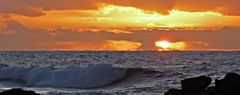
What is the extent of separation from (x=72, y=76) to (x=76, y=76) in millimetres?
360

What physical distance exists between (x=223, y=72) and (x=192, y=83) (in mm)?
23967

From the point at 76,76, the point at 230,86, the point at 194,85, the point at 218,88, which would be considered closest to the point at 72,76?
the point at 76,76

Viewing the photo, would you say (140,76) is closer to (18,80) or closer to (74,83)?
(74,83)

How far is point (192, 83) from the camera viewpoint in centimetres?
2162

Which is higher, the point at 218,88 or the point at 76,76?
the point at 76,76

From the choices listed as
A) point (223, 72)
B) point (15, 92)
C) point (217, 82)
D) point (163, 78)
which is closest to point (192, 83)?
point (217, 82)

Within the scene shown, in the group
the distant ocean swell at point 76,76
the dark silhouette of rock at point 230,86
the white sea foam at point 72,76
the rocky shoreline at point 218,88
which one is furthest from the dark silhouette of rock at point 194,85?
the white sea foam at point 72,76

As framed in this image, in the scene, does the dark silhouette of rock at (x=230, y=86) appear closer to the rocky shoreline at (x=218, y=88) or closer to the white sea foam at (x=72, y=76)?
the rocky shoreline at (x=218, y=88)

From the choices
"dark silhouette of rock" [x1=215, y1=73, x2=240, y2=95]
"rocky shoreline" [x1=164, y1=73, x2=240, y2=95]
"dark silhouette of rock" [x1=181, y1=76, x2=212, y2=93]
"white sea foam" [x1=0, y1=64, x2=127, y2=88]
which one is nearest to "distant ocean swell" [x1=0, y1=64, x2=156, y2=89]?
"white sea foam" [x1=0, y1=64, x2=127, y2=88]

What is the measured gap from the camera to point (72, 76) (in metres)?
46.9

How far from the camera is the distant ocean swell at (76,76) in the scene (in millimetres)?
43156

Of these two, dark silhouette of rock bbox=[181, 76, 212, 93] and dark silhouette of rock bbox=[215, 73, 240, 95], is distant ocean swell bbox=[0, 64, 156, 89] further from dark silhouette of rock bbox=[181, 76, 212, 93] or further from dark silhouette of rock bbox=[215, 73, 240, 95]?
dark silhouette of rock bbox=[215, 73, 240, 95]

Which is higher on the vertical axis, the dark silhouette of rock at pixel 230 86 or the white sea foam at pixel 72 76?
the white sea foam at pixel 72 76

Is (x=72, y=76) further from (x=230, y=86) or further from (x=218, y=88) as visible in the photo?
(x=230, y=86)
